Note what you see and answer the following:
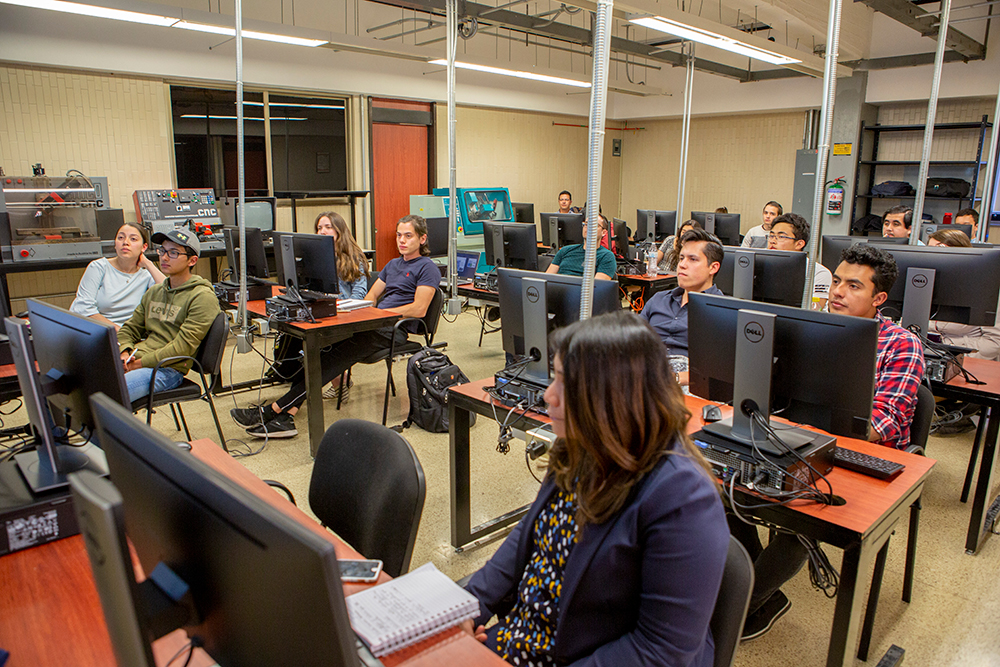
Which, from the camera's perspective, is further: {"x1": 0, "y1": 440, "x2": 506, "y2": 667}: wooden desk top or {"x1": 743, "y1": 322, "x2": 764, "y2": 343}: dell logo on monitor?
{"x1": 743, "y1": 322, "x2": 764, "y2": 343}: dell logo on monitor

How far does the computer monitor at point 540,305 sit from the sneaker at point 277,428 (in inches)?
76.4

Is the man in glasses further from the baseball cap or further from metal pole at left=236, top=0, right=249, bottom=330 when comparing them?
the baseball cap

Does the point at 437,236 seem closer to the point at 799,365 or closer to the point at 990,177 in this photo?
the point at 990,177

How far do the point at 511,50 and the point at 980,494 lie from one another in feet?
29.0

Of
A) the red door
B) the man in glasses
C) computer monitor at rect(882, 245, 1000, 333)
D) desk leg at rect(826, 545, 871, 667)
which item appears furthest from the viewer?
the red door

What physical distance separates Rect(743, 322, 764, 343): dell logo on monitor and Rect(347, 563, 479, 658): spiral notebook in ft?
3.57

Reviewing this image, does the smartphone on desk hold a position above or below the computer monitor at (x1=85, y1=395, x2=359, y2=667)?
below

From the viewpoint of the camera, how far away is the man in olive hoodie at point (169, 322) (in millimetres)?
3242

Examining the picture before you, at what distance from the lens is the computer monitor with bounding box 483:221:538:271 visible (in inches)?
200

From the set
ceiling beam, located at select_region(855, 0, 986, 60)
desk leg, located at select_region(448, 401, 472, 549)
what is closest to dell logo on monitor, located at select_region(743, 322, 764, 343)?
desk leg, located at select_region(448, 401, 472, 549)

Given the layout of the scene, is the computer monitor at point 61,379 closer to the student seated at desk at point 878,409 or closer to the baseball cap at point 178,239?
the baseball cap at point 178,239

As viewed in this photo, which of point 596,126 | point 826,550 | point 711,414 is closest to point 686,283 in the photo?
point 711,414

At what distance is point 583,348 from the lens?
1146 millimetres

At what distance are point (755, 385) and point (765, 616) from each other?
868 mm
